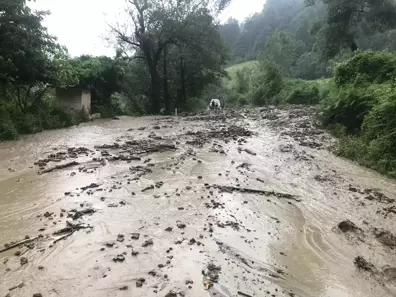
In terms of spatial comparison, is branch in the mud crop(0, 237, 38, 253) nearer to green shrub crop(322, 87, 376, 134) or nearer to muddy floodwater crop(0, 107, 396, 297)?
muddy floodwater crop(0, 107, 396, 297)

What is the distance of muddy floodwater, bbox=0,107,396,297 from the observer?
3.78 m

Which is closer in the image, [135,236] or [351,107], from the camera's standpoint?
[135,236]

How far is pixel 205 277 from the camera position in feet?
12.5

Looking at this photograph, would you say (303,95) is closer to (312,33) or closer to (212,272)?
(312,33)

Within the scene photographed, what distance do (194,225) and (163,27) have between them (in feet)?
68.3

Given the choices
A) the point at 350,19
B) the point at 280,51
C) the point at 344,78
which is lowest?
the point at 344,78

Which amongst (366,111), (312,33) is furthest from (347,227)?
(312,33)

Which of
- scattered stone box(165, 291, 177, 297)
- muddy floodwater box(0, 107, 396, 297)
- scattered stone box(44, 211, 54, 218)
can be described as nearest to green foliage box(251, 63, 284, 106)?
muddy floodwater box(0, 107, 396, 297)

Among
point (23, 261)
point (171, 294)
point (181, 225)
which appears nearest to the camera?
point (171, 294)

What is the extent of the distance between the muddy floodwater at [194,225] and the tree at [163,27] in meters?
15.9

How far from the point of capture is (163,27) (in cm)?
2380

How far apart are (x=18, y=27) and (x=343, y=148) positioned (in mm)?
12187

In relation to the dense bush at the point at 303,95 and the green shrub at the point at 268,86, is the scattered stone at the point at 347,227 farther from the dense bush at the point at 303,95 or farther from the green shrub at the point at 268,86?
the green shrub at the point at 268,86

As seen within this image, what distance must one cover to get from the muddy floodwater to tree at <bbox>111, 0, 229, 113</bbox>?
1589cm
